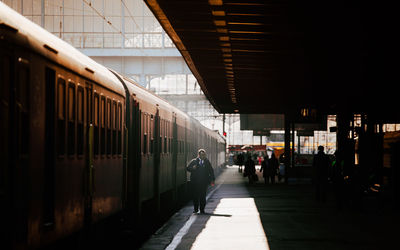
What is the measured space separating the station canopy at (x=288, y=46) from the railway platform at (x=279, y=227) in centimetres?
395

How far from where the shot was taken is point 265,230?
51.3ft

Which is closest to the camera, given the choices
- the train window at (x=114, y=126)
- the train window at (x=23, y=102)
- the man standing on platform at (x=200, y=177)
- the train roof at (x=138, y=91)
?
the train window at (x=23, y=102)

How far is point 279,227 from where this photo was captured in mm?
16250

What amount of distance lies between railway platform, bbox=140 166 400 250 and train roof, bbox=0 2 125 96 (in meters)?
4.05

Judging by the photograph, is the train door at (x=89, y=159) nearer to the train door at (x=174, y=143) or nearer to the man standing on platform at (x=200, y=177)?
the man standing on platform at (x=200, y=177)

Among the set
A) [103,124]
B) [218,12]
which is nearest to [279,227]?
[218,12]

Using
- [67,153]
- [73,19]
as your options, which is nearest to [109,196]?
[67,153]

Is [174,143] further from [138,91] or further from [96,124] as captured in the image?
[96,124]

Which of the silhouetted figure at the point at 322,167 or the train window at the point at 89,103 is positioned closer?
the train window at the point at 89,103

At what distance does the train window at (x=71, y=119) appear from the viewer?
875 centimetres

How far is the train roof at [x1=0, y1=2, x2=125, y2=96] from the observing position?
22.4 feet

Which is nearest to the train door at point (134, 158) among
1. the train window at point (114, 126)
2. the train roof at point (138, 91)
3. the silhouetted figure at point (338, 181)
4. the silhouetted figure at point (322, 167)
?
the train roof at point (138, 91)

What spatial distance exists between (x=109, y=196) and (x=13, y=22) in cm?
514

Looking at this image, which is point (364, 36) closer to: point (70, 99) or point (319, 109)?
point (70, 99)
